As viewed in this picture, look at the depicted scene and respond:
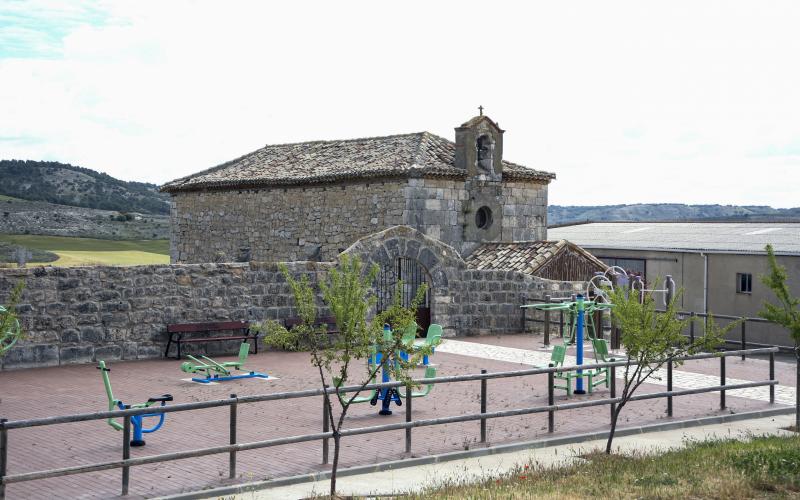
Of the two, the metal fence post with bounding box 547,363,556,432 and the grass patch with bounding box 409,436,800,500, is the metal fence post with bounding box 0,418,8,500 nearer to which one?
the grass patch with bounding box 409,436,800,500

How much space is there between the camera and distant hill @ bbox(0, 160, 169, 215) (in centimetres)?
8462

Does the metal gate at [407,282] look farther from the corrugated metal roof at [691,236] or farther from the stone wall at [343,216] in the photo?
the corrugated metal roof at [691,236]

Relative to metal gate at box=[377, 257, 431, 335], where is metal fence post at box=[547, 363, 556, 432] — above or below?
below

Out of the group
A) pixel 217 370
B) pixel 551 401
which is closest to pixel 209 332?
pixel 217 370

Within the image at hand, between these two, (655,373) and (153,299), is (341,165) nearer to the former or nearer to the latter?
(153,299)

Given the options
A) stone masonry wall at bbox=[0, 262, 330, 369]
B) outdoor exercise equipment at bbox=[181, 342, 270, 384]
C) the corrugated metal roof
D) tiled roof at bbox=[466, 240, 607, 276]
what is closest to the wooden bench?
stone masonry wall at bbox=[0, 262, 330, 369]

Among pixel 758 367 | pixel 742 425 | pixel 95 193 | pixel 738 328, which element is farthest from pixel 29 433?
pixel 95 193

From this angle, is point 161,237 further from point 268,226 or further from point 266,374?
point 266,374

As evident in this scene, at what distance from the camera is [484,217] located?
1225 inches

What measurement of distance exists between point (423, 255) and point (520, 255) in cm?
469

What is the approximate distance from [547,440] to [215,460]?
403cm

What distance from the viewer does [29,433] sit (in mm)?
12305

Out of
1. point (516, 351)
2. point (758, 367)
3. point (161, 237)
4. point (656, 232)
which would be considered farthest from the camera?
point (161, 237)

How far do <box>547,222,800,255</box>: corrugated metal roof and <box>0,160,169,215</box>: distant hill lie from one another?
53916 mm
